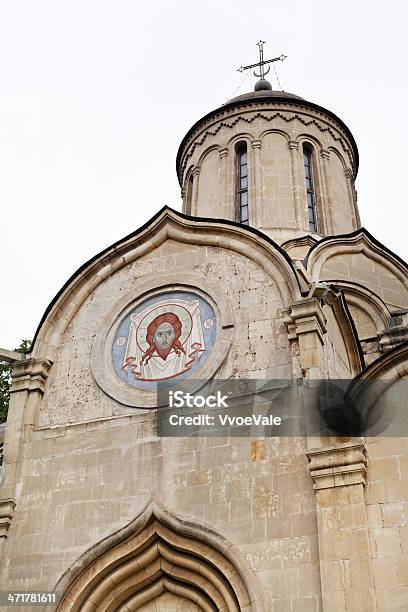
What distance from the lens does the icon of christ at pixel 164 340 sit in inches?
484

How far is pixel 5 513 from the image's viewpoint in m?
11.7

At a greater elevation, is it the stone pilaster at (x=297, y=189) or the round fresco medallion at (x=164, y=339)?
the stone pilaster at (x=297, y=189)

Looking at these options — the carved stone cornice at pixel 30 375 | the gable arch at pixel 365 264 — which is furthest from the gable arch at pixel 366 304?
the carved stone cornice at pixel 30 375

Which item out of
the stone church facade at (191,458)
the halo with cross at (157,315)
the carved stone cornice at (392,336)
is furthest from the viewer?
the carved stone cornice at (392,336)

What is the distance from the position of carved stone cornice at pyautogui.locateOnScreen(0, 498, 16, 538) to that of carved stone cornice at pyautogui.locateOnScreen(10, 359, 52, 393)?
1.94m

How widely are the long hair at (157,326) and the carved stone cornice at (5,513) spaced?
2944 mm

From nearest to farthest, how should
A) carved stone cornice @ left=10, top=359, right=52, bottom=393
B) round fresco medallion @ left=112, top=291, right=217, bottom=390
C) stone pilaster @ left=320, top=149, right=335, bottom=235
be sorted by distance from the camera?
round fresco medallion @ left=112, top=291, right=217, bottom=390 < carved stone cornice @ left=10, top=359, right=52, bottom=393 < stone pilaster @ left=320, top=149, right=335, bottom=235

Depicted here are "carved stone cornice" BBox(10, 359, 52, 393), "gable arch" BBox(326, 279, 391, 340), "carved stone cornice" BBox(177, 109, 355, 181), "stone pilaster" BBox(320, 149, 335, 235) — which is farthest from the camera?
"carved stone cornice" BBox(177, 109, 355, 181)

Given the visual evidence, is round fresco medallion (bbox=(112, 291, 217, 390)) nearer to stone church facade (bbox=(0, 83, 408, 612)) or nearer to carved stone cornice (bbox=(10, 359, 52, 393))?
stone church facade (bbox=(0, 83, 408, 612))

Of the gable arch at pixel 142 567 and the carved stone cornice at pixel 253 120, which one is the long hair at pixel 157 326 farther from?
the carved stone cornice at pixel 253 120

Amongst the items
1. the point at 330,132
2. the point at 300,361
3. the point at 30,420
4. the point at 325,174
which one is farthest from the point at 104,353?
the point at 330,132

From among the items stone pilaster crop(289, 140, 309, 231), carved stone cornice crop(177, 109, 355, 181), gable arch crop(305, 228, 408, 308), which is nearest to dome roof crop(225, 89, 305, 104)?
carved stone cornice crop(177, 109, 355, 181)

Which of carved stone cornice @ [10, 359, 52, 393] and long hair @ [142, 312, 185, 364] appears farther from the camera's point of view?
carved stone cornice @ [10, 359, 52, 393]

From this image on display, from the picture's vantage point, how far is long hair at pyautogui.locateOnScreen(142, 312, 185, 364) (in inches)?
492
